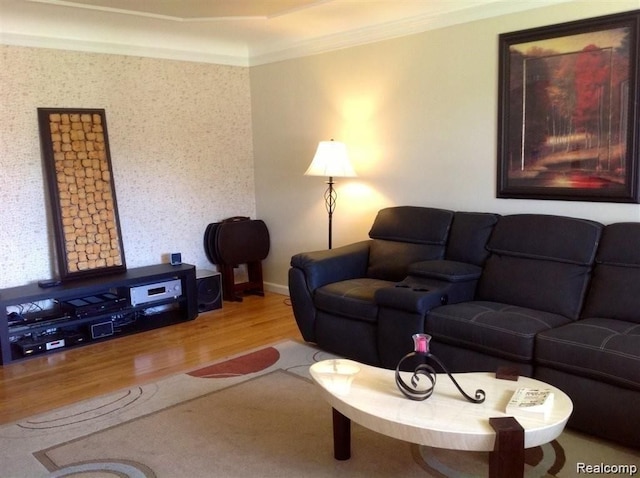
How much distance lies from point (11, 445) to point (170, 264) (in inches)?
93.2

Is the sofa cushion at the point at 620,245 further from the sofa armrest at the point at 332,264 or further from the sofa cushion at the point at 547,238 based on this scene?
the sofa armrest at the point at 332,264

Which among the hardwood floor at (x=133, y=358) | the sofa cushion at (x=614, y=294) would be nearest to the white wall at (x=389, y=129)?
the sofa cushion at (x=614, y=294)

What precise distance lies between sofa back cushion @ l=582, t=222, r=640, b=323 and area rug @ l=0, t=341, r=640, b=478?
2.25 ft

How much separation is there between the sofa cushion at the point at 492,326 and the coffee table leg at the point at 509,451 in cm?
95

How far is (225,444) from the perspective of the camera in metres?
2.62

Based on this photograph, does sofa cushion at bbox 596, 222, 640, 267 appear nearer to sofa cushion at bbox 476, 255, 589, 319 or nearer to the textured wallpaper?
sofa cushion at bbox 476, 255, 589, 319

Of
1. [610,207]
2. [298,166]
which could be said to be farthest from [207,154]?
[610,207]

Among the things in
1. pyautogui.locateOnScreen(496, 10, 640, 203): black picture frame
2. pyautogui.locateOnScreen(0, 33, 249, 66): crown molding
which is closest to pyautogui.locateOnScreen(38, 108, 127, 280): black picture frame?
pyautogui.locateOnScreen(0, 33, 249, 66): crown molding

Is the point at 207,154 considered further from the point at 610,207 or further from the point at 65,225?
the point at 610,207

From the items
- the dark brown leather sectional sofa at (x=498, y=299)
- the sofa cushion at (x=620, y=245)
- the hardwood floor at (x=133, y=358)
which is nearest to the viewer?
the dark brown leather sectional sofa at (x=498, y=299)

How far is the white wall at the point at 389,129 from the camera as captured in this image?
3.78 meters

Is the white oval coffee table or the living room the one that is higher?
the living room

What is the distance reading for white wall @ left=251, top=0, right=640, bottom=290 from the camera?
3.78m

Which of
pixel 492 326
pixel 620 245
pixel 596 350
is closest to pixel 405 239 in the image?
pixel 492 326
